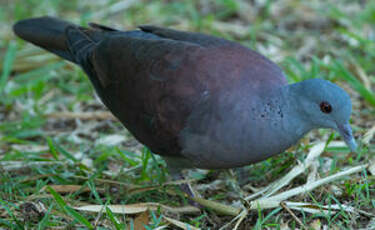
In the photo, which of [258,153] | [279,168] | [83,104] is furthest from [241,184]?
[83,104]

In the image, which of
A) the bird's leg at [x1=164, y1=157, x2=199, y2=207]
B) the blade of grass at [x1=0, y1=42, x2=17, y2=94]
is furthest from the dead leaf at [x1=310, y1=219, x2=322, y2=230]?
the blade of grass at [x1=0, y1=42, x2=17, y2=94]

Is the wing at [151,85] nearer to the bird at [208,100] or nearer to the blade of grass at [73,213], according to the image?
the bird at [208,100]

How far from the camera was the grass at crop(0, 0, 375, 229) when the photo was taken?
2938mm

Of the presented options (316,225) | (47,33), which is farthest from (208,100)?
(47,33)

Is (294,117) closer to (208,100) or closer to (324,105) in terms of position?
(324,105)

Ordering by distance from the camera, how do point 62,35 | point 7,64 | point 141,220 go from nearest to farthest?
point 141,220 < point 62,35 < point 7,64

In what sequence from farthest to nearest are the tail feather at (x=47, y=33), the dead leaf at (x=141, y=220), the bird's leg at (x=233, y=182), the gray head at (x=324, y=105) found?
the tail feather at (x=47, y=33), the bird's leg at (x=233, y=182), the dead leaf at (x=141, y=220), the gray head at (x=324, y=105)

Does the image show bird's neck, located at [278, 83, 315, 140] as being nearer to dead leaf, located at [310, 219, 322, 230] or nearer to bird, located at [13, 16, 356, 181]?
bird, located at [13, 16, 356, 181]

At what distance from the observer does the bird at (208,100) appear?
2.77 metres

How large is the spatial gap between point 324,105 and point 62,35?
78.6 inches

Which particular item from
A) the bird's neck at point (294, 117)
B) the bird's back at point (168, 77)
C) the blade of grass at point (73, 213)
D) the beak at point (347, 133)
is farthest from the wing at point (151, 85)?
the beak at point (347, 133)

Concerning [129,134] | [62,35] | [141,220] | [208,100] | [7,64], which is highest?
[62,35]

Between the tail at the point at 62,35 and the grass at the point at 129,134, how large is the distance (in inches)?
26.1

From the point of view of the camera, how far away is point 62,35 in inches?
147
